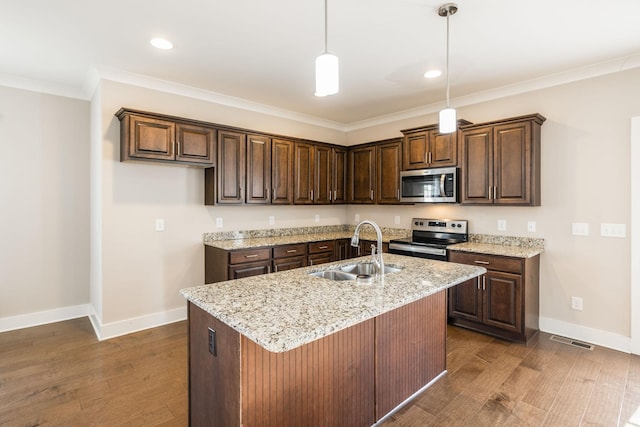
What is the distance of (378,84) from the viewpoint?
3.79 metres

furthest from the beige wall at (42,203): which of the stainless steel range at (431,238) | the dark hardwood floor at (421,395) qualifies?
the stainless steel range at (431,238)

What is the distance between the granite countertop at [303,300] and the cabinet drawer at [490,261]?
3.76ft

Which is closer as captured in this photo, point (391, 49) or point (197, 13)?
point (197, 13)

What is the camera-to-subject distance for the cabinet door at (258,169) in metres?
4.13

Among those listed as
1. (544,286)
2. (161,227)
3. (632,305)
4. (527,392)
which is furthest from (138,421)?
(632,305)

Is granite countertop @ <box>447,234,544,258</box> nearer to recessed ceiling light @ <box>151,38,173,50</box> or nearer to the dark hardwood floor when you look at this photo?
the dark hardwood floor

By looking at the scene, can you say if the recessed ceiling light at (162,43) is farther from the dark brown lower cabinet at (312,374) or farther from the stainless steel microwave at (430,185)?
the stainless steel microwave at (430,185)

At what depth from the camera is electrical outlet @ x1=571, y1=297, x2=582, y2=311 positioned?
11.1 feet

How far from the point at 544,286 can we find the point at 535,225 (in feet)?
2.16

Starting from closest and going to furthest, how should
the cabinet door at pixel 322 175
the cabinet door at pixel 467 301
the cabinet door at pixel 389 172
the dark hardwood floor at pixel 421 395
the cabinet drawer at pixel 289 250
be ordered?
the dark hardwood floor at pixel 421 395, the cabinet door at pixel 467 301, the cabinet drawer at pixel 289 250, the cabinet door at pixel 389 172, the cabinet door at pixel 322 175

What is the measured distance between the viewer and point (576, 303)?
3.41 m

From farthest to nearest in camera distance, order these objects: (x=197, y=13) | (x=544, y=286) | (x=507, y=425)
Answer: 1. (x=544, y=286)
2. (x=197, y=13)
3. (x=507, y=425)

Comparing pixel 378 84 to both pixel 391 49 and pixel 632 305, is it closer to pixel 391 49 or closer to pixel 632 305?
pixel 391 49

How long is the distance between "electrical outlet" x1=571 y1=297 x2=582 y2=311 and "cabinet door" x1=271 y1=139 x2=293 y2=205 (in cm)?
335
